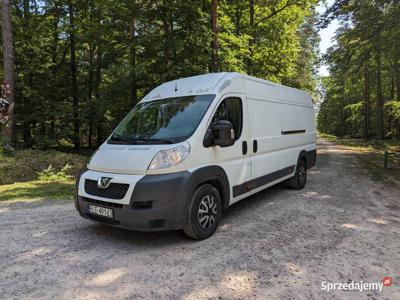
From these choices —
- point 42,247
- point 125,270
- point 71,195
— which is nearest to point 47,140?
point 71,195

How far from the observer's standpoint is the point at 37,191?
799 centimetres

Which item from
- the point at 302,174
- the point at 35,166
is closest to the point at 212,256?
the point at 302,174

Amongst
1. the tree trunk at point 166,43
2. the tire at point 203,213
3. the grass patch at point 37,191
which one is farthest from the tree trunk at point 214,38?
the tire at point 203,213

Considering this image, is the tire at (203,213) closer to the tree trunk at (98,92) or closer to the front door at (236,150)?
the front door at (236,150)

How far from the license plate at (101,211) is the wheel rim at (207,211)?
1.28 meters

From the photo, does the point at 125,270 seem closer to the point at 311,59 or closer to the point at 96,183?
the point at 96,183

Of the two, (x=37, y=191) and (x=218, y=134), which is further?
(x=37, y=191)

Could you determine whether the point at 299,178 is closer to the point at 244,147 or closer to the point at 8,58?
the point at 244,147

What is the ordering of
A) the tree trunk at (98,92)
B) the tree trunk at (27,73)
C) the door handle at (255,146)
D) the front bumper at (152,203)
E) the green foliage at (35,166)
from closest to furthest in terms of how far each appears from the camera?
the front bumper at (152,203) → the door handle at (255,146) → the green foliage at (35,166) → the tree trunk at (98,92) → the tree trunk at (27,73)

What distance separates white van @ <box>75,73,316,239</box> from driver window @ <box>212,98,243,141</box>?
0.7 inches

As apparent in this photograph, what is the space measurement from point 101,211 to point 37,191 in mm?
4749

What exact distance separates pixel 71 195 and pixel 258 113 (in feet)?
16.6

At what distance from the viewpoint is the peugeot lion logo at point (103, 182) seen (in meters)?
4.22

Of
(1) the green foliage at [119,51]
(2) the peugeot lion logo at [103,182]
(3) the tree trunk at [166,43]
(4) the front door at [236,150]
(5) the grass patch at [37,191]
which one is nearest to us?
(2) the peugeot lion logo at [103,182]
